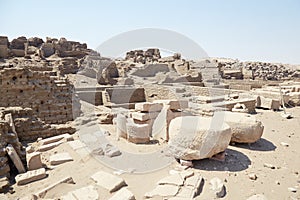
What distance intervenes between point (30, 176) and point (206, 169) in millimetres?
3706

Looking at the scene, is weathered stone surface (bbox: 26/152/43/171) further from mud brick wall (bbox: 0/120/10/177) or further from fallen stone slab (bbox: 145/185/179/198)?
fallen stone slab (bbox: 145/185/179/198)

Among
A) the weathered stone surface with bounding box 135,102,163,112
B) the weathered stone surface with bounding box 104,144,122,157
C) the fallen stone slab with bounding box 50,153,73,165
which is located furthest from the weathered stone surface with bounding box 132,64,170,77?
the fallen stone slab with bounding box 50,153,73,165

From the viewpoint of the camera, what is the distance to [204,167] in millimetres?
4809

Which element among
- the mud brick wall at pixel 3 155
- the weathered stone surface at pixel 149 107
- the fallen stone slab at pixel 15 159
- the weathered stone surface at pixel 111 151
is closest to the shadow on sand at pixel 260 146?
the weathered stone surface at pixel 149 107

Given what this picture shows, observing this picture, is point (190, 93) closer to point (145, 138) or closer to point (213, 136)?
point (145, 138)

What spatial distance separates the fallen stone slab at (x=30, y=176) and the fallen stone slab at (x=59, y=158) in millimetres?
432

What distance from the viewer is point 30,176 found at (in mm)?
4703

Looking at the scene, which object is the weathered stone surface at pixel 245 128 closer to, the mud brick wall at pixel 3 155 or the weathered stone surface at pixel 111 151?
the weathered stone surface at pixel 111 151

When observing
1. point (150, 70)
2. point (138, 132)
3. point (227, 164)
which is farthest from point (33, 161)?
point (150, 70)

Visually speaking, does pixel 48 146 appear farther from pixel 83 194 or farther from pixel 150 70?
pixel 150 70

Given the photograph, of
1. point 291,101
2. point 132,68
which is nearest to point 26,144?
point 291,101

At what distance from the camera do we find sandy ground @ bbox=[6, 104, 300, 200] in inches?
161

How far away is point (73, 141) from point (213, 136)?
4217 millimetres

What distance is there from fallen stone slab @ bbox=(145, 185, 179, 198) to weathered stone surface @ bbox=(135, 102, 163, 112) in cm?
322
